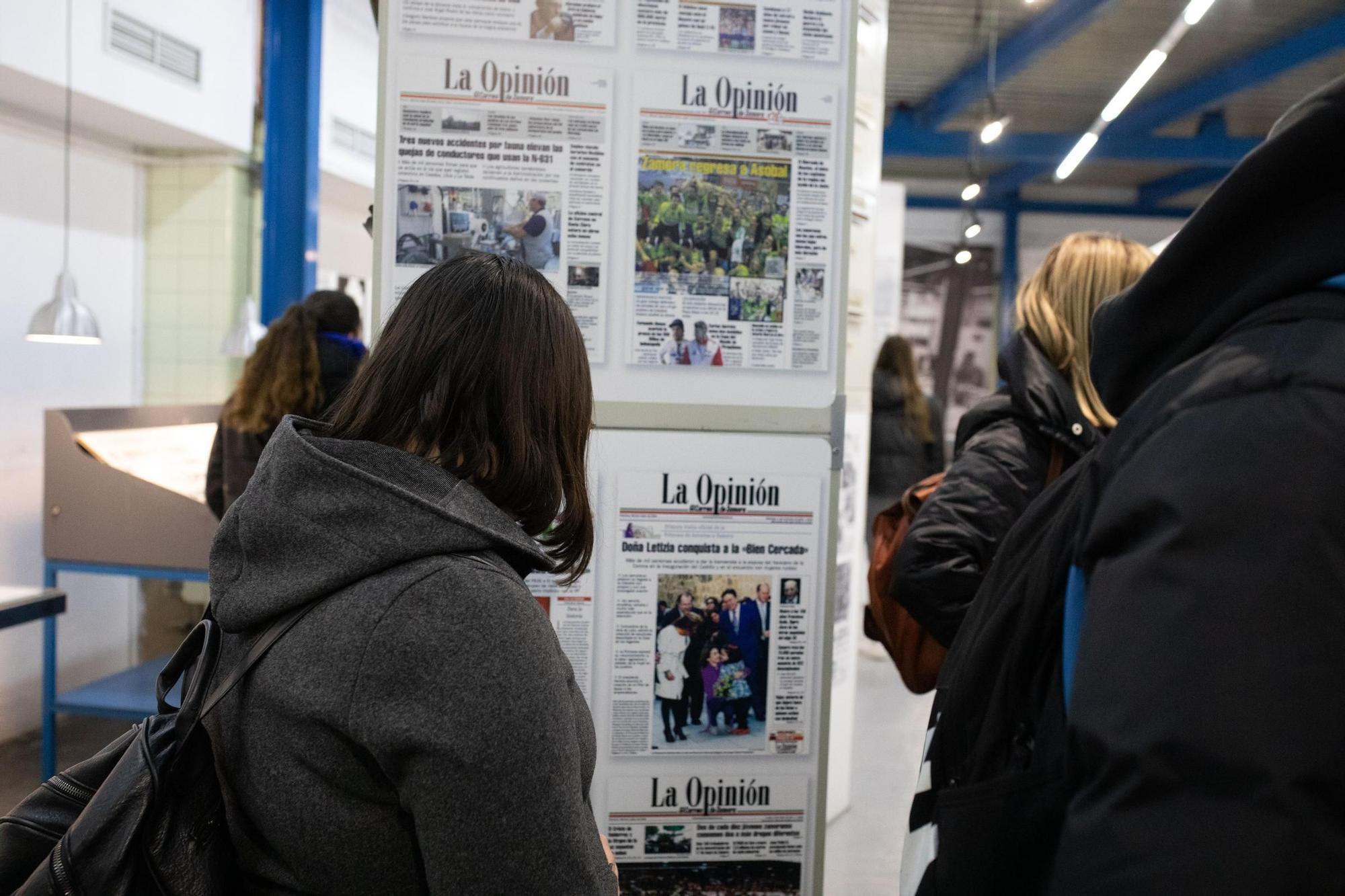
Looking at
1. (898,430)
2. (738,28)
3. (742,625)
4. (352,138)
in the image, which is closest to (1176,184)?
(898,430)

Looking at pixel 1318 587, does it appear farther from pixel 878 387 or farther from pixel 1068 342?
pixel 878 387

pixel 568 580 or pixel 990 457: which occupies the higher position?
pixel 990 457

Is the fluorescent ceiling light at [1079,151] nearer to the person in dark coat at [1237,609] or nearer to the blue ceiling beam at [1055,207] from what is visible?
the blue ceiling beam at [1055,207]

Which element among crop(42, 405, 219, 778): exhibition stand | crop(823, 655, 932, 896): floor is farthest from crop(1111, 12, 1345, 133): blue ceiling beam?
crop(42, 405, 219, 778): exhibition stand

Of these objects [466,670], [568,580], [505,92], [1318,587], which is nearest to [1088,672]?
[1318,587]

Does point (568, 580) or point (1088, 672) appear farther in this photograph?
point (568, 580)

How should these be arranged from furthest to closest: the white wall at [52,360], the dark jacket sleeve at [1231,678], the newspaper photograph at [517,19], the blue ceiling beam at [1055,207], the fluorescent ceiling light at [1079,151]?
the blue ceiling beam at [1055,207], the fluorescent ceiling light at [1079,151], the white wall at [52,360], the newspaper photograph at [517,19], the dark jacket sleeve at [1231,678]

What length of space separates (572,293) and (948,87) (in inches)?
336

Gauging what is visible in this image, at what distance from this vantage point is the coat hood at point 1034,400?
185cm

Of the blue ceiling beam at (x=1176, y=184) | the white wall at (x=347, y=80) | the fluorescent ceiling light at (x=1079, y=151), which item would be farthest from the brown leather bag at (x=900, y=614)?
the blue ceiling beam at (x=1176, y=184)

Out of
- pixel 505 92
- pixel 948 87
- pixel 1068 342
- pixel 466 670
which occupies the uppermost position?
pixel 948 87

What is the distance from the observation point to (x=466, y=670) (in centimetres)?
97

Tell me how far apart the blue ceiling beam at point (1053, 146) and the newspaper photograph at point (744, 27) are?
8.49 meters

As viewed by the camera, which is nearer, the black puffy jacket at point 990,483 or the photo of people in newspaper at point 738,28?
the black puffy jacket at point 990,483
